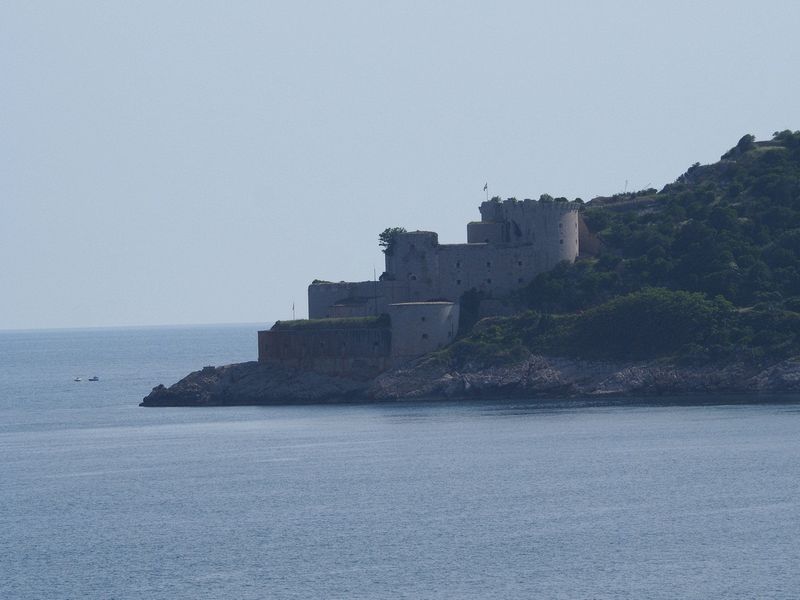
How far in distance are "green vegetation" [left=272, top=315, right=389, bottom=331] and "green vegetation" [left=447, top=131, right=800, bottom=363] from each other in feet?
15.0

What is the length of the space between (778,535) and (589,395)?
3782cm

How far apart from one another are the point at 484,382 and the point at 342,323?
905 centimetres

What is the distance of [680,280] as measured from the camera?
89.9 metres

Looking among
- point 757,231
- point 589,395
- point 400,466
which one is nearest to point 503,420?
point 589,395

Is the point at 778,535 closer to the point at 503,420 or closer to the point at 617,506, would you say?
the point at 617,506

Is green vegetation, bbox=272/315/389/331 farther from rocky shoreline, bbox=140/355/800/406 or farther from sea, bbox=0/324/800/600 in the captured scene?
sea, bbox=0/324/800/600

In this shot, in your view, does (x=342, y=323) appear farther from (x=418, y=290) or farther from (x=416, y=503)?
(x=416, y=503)

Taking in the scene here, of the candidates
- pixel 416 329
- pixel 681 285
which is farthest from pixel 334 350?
pixel 681 285

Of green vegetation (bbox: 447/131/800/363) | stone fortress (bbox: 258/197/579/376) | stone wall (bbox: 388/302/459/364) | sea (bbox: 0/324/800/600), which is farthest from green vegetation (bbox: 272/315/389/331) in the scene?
sea (bbox: 0/324/800/600)

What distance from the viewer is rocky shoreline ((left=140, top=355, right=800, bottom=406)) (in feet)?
262

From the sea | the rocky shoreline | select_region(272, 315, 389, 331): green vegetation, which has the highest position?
select_region(272, 315, 389, 331): green vegetation

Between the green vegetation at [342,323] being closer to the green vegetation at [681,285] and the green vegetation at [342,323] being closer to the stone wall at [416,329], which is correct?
the stone wall at [416,329]

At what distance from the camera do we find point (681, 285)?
89.6m

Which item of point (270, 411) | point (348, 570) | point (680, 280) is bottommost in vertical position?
point (348, 570)
